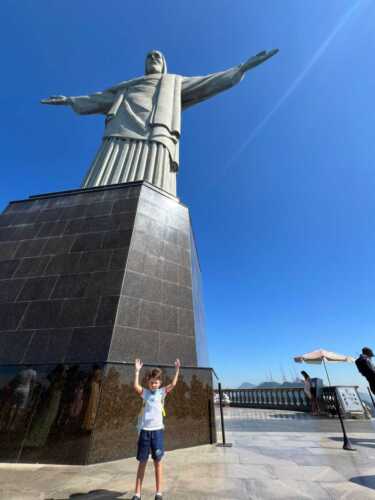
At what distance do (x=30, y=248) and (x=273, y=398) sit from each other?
15147mm

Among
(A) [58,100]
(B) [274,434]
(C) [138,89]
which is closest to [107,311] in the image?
(B) [274,434]

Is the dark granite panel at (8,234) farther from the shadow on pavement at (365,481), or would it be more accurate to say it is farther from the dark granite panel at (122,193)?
the shadow on pavement at (365,481)

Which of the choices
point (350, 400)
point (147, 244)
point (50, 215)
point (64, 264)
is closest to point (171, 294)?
point (147, 244)

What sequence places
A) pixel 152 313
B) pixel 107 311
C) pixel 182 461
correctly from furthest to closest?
pixel 152 313 < pixel 107 311 < pixel 182 461

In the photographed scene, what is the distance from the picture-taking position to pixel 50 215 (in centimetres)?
824

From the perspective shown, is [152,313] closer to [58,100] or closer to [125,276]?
[125,276]

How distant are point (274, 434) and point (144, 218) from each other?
7070 millimetres

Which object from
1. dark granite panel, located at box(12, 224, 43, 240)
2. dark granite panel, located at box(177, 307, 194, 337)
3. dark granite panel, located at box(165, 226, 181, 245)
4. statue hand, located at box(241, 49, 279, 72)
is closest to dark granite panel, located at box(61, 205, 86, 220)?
dark granite panel, located at box(12, 224, 43, 240)

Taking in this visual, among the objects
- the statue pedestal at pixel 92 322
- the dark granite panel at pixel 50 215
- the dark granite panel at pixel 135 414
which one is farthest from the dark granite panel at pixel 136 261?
the dark granite panel at pixel 50 215

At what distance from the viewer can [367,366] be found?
5336mm

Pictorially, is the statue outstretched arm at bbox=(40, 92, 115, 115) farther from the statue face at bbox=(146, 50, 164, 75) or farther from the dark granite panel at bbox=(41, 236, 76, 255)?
the dark granite panel at bbox=(41, 236, 76, 255)

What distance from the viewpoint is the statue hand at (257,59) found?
1459 cm

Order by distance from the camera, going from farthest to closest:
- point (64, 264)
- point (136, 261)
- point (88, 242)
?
1. point (88, 242)
2. point (64, 264)
3. point (136, 261)

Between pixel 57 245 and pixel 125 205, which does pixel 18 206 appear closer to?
pixel 57 245
